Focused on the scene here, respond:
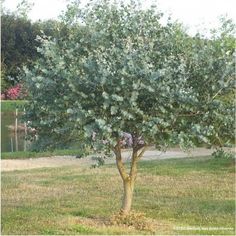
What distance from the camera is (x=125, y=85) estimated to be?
6.00 m

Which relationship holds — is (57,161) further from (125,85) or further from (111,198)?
(125,85)

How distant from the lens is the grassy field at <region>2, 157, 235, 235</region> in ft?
21.9

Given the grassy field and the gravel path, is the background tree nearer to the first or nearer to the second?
the gravel path

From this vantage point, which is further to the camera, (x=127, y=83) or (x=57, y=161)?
(x=57, y=161)

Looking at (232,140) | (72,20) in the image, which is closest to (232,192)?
(232,140)

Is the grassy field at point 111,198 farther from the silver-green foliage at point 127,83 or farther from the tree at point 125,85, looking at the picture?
the silver-green foliage at point 127,83

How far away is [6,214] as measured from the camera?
732 centimetres

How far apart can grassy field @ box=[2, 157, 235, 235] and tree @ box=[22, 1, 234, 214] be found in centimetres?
68

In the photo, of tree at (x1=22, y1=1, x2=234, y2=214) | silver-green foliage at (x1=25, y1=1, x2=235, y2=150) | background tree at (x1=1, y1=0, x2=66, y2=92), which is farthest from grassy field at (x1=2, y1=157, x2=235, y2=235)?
background tree at (x1=1, y1=0, x2=66, y2=92)

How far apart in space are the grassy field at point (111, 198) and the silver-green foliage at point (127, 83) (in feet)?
3.11

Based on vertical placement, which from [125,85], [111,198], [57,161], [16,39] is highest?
[16,39]

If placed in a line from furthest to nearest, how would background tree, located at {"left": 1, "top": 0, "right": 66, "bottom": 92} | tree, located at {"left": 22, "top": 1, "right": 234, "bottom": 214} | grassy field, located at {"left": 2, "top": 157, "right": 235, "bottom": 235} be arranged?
background tree, located at {"left": 1, "top": 0, "right": 66, "bottom": 92} → grassy field, located at {"left": 2, "top": 157, "right": 235, "bottom": 235} → tree, located at {"left": 22, "top": 1, "right": 234, "bottom": 214}

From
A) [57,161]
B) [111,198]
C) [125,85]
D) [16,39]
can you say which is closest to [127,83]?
[125,85]

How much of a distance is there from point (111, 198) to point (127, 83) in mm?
3160
